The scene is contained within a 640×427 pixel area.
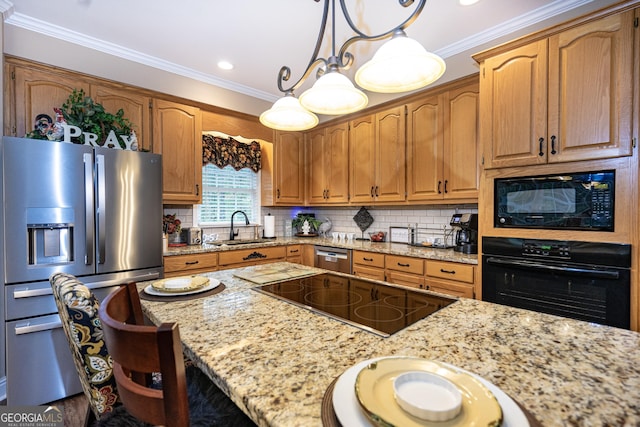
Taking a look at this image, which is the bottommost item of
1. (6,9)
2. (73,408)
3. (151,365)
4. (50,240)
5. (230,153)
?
(73,408)

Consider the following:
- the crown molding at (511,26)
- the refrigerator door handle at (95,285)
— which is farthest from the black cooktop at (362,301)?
the crown molding at (511,26)

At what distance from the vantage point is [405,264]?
105 inches

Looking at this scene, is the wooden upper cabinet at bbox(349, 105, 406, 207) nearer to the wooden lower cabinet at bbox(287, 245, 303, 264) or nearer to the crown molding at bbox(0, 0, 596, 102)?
the crown molding at bbox(0, 0, 596, 102)

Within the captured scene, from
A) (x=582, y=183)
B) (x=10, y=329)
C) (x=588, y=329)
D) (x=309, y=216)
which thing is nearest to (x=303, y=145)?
(x=309, y=216)

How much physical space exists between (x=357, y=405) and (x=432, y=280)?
2.15 m

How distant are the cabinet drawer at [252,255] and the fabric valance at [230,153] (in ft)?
3.72

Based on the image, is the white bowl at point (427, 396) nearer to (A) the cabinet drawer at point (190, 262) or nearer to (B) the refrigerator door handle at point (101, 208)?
(B) the refrigerator door handle at point (101, 208)

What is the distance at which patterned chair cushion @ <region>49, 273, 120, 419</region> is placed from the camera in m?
0.89

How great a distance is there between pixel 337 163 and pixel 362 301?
2.66 m

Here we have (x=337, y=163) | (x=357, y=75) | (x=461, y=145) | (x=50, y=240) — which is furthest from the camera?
(x=337, y=163)

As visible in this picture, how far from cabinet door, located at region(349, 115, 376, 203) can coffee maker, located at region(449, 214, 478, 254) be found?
98cm

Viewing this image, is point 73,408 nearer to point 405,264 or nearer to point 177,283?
point 177,283

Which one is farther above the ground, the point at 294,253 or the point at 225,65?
the point at 225,65

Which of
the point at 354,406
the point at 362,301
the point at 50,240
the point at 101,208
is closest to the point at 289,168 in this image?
the point at 101,208
